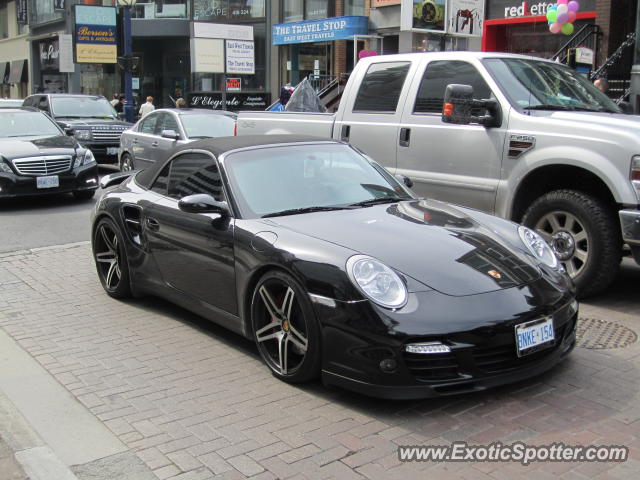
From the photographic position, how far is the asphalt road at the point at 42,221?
9.16m

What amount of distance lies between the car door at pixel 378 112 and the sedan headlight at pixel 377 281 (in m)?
3.56

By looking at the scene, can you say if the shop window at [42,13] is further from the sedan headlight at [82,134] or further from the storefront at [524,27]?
the storefront at [524,27]

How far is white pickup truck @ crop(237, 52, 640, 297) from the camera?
5.96 metres

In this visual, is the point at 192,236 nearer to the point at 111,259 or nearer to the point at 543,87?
the point at 111,259

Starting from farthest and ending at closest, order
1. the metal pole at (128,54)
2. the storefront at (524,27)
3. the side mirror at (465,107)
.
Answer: the metal pole at (128,54) → the storefront at (524,27) → the side mirror at (465,107)

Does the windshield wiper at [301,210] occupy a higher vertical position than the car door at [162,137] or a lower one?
lower

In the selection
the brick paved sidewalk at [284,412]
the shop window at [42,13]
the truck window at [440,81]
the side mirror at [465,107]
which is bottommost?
the brick paved sidewalk at [284,412]

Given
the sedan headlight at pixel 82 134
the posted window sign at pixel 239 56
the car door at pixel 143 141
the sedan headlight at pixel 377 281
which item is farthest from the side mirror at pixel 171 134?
the posted window sign at pixel 239 56

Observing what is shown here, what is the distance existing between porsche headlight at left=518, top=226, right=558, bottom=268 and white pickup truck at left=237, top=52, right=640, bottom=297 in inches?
37.2

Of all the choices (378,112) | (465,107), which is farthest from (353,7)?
(465,107)

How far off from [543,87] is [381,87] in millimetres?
1735

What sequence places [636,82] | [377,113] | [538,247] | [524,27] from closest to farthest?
[538,247] < [377,113] < [636,82] < [524,27]

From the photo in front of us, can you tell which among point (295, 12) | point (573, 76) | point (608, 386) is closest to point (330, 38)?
point (295, 12)

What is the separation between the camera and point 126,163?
47.0 feet
